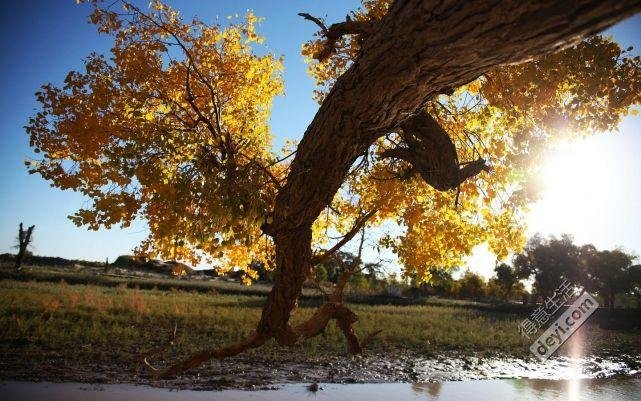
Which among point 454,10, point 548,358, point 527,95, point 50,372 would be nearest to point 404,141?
point 527,95

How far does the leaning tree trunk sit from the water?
4.98 metres

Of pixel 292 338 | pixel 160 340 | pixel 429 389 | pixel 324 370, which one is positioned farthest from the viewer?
pixel 160 340

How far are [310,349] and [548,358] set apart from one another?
1075 centimetres

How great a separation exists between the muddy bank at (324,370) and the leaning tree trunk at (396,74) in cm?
Result: 626

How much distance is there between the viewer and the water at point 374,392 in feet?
28.8

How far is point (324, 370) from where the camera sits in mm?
12164

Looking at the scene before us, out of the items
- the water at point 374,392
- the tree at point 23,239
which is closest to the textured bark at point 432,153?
the water at point 374,392

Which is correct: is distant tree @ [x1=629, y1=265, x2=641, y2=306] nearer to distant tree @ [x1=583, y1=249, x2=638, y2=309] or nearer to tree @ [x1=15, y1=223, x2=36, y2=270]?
distant tree @ [x1=583, y1=249, x2=638, y2=309]

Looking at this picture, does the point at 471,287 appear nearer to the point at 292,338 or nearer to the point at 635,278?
the point at 635,278

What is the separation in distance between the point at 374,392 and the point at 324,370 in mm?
2281

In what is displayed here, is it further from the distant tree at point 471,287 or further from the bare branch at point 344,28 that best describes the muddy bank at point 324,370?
the distant tree at point 471,287

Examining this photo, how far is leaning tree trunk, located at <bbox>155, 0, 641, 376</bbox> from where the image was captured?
2256mm

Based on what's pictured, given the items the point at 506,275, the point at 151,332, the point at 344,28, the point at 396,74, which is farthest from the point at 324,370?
the point at 506,275

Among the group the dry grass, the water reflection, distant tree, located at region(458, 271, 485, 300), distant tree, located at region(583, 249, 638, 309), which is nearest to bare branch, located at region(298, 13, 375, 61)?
the water reflection
